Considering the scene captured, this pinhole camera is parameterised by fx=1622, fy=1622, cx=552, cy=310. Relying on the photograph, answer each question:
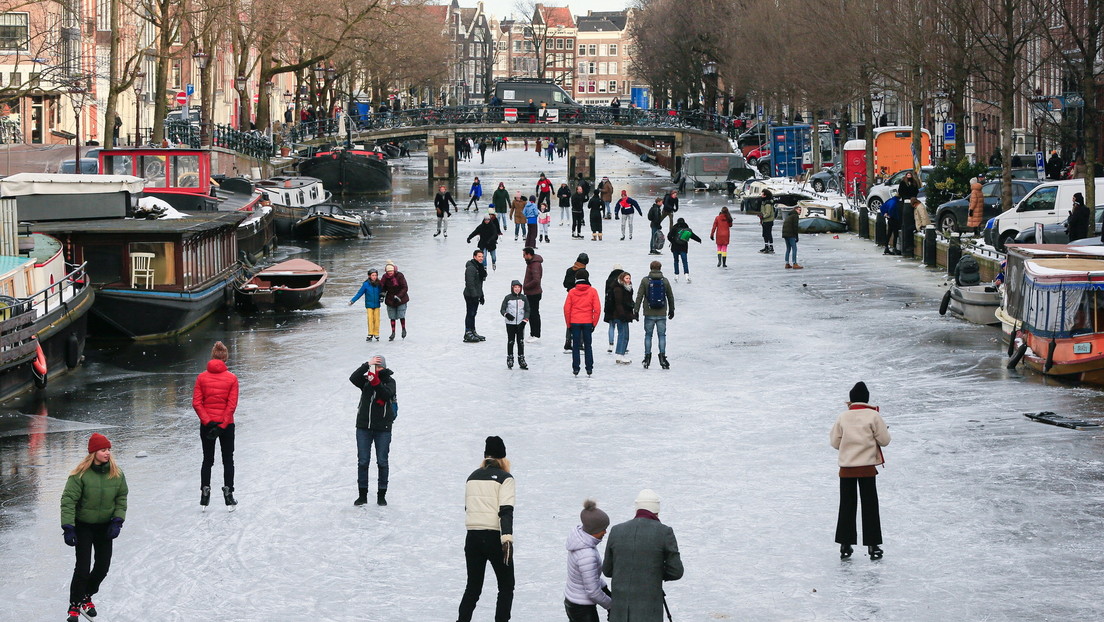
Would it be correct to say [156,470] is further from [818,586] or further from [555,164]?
[555,164]

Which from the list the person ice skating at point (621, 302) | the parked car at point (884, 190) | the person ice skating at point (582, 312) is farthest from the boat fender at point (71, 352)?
the parked car at point (884, 190)

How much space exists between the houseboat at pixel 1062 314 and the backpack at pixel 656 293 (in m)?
4.96

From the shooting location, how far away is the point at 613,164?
111m

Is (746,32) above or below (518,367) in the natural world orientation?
above

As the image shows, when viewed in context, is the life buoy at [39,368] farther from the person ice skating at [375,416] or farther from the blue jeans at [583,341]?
the person ice skating at [375,416]

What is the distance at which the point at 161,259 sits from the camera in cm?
2916

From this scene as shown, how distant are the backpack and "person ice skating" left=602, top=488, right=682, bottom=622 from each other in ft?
42.5

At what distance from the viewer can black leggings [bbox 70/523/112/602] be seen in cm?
1178

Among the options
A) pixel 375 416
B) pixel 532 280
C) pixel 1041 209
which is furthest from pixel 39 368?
pixel 1041 209

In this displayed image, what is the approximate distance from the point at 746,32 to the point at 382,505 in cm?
6259

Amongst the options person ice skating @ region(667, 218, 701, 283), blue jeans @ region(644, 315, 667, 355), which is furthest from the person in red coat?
person ice skating @ region(667, 218, 701, 283)

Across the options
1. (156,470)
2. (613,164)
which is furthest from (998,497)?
(613,164)

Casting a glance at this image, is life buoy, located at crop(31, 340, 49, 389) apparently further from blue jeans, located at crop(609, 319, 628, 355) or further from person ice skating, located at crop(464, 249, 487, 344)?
blue jeans, located at crop(609, 319, 628, 355)

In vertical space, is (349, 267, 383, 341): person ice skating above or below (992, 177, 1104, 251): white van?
below
